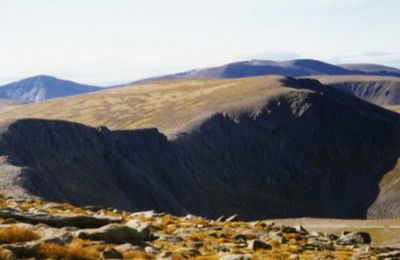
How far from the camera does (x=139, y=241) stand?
24.2 m

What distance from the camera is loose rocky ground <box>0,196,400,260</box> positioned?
18.3m

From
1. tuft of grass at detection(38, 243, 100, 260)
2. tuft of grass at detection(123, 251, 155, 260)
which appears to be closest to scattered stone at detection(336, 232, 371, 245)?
tuft of grass at detection(123, 251, 155, 260)

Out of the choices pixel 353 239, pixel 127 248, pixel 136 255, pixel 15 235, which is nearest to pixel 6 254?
pixel 15 235

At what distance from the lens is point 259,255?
2438 cm

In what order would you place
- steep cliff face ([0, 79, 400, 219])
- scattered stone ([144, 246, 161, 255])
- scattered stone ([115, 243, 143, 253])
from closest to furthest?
scattered stone ([115, 243, 143, 253]) < scattered stone ([144, 246, 161, 255]) < steep cliff face ([0, 79, 400, 219])

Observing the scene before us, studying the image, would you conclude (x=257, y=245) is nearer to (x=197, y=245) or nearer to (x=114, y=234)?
(x=197, y=245)

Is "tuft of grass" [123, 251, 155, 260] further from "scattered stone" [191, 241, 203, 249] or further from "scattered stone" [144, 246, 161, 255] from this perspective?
"scattered stone" [191, 241, 203, 249]

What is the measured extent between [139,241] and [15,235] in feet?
20.7

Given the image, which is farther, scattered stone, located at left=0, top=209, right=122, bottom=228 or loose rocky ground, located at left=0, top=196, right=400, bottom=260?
scattered stone, located at left=0, top=209, right=122, bottom=228

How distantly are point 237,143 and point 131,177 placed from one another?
83972 millimetres

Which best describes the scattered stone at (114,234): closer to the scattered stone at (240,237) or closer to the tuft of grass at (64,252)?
the tuft of grass at (64,252)

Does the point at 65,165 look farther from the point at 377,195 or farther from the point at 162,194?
the point at 377,195

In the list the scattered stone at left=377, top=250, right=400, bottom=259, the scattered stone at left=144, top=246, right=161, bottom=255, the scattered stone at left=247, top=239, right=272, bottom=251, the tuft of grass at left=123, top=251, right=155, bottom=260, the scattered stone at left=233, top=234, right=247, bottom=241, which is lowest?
the scattered stone at left=377, top=250, right=400, bottom=259

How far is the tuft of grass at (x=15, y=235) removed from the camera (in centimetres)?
1905
